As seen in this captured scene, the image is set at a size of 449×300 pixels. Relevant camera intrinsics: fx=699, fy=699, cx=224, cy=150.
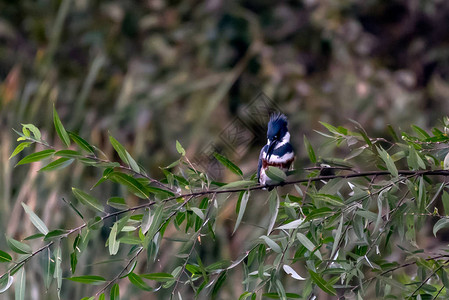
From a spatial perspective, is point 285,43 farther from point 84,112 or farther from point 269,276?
point 269,276

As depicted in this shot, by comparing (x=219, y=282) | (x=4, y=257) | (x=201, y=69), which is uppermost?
(x=4, y=257)

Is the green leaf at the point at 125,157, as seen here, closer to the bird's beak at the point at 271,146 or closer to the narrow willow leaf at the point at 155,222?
the narrow willow leaf at the point at 155,222

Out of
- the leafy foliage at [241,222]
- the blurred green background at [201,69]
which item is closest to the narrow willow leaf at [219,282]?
the leafy foliage at [241,222]

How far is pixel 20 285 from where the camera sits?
80 centimetres

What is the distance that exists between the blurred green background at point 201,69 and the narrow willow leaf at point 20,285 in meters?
1.32

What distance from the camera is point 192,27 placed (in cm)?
273

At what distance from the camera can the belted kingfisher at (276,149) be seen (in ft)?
3.24

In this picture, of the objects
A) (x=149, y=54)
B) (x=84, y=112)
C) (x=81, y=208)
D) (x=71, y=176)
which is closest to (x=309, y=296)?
(x=81, y=208)

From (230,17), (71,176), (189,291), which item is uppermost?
(230,17)

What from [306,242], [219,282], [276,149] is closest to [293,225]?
A: [306,242]

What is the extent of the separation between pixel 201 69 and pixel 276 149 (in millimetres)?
1643

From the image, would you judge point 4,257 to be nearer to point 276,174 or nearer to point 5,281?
point 5,281

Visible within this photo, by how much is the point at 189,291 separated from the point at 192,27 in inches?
44.0

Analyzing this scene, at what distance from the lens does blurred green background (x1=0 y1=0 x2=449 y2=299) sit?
229 centimetres
